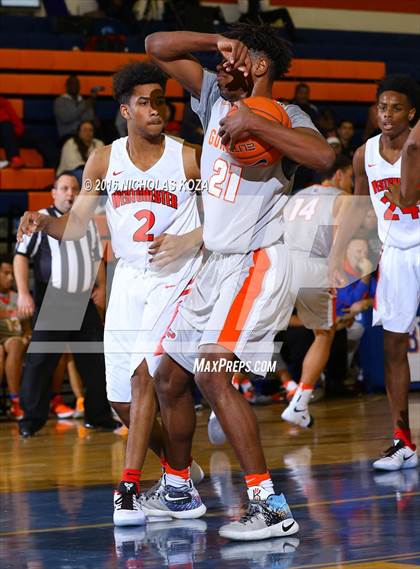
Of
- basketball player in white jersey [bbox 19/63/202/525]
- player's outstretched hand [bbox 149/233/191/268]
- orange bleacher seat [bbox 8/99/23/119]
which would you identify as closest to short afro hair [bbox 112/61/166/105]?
basketball player in white jersey [bbox 19/63/202/525]

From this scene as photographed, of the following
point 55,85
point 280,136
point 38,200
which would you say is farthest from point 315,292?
point 55,85

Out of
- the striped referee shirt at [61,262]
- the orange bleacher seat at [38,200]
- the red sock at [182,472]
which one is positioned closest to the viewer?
the red sock at [182,472]

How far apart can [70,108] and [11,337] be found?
5.04 m

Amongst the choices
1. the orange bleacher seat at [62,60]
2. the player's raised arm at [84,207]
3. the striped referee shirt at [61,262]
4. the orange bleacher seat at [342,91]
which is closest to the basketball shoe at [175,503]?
the player's raised arm at [84,207]

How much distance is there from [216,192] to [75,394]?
5.45 metres

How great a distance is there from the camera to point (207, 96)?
498 cm

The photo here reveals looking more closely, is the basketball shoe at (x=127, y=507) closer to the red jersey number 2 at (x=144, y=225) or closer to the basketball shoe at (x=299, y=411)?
the red jersey number 2 at (x=144, y=225)

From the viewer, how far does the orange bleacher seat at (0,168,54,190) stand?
13.0 m

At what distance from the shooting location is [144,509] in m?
5.20

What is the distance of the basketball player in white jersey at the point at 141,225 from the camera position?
5316mm

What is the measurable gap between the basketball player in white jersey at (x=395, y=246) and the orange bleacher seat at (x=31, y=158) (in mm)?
7934

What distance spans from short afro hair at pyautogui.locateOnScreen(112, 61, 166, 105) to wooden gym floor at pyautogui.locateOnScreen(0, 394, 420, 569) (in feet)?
6.45

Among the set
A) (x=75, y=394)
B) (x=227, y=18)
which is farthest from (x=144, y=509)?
(x=227, y=18)

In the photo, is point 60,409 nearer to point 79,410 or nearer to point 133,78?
point 79,410
